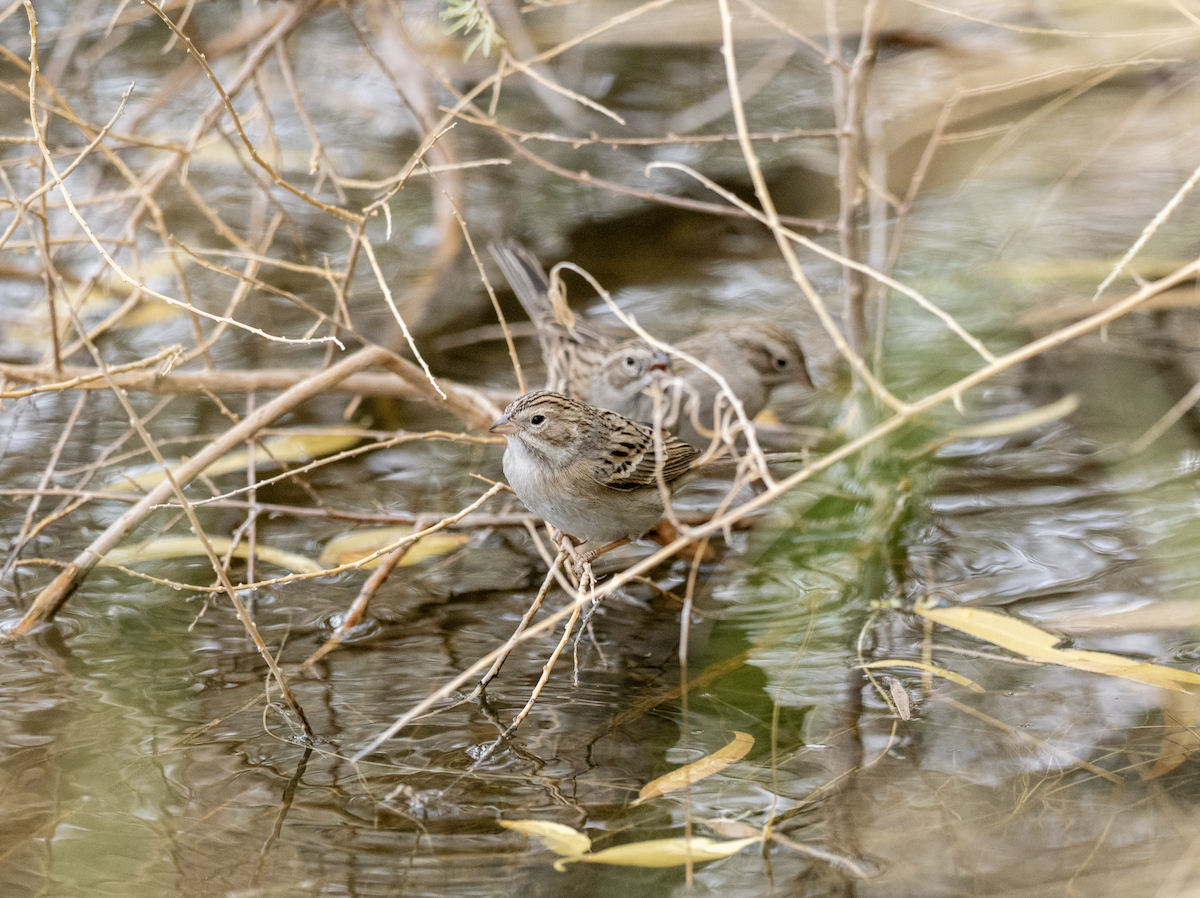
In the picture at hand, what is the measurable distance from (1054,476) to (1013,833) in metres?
2.26

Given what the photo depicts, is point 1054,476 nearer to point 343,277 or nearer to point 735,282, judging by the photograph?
point 735,282

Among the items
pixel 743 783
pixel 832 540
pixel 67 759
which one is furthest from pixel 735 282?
pixel 67 759

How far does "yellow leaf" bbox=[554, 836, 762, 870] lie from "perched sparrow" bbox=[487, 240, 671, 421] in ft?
7.04

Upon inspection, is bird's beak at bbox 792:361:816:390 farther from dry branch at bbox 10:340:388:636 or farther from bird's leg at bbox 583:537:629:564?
dry branch at bbox 10:340:388:636

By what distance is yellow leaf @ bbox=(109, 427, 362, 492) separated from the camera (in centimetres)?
496

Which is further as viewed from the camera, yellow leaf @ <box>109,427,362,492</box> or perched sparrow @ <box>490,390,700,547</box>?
yellow leaf @ <box>109,427,362,492</box>

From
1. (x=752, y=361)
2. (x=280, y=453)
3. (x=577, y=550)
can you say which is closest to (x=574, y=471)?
(x=577, y=550)

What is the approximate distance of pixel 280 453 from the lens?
5.20 metres

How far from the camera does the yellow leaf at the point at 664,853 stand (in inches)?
114

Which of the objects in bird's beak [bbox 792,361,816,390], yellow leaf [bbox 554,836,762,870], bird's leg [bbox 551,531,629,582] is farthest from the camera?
bird's beak [bbox 792,361,816,390]

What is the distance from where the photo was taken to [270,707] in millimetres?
3545

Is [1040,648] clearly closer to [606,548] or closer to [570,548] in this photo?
[606,548]

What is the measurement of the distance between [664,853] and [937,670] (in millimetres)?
1270

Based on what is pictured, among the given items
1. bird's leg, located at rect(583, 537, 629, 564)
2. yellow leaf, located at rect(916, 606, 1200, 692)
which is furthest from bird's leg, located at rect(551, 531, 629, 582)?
yellow leaf, located at rect(916, 606, 1200, 692)
